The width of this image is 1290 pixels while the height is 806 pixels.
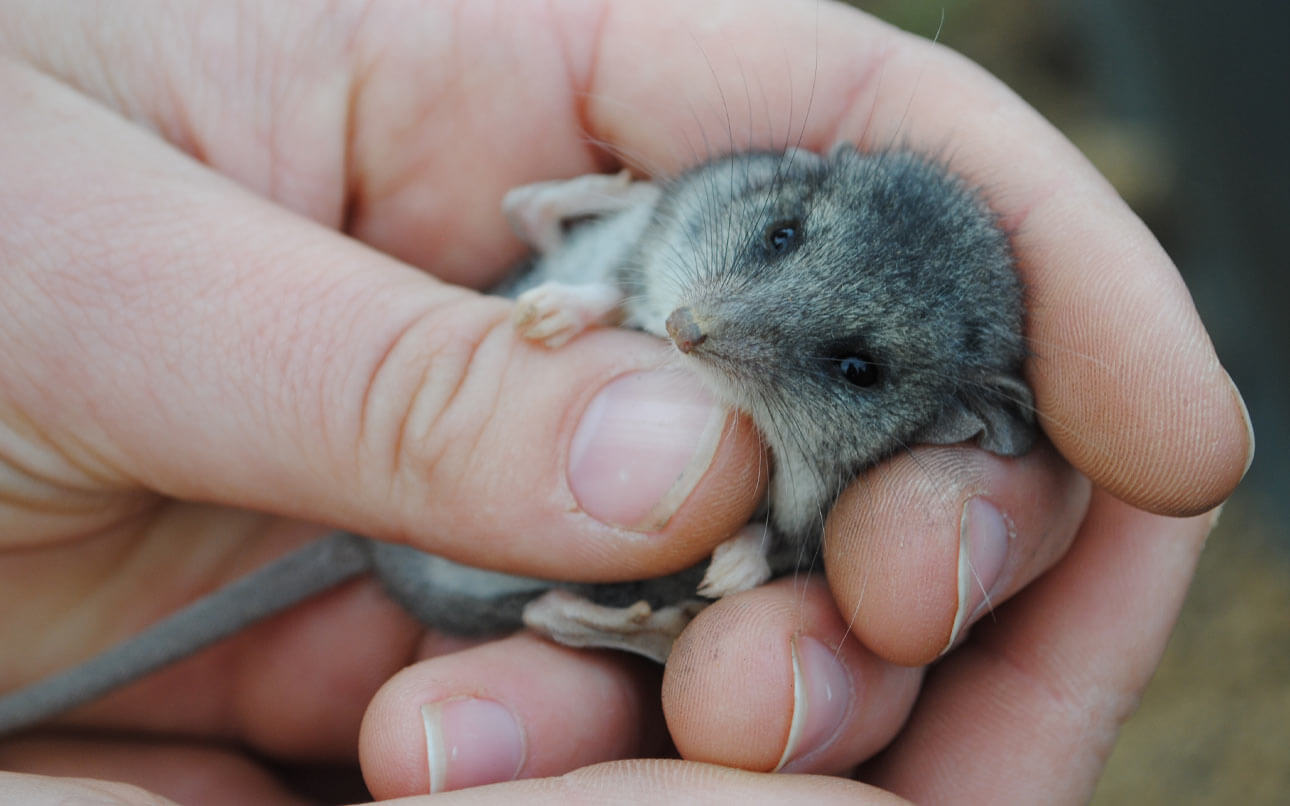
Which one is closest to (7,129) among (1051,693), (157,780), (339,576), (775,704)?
(339,576)

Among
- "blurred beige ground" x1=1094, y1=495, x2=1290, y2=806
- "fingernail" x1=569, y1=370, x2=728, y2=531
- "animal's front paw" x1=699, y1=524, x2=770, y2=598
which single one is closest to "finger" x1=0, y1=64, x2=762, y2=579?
"fingernail" x1=569, y1=370, x2=728, y2=531

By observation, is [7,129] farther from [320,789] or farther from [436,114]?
[320,789]

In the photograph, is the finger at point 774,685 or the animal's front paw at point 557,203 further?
the animal's front paw at point 557,203

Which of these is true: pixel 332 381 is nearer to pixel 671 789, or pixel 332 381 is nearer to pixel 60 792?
pixel 60 792

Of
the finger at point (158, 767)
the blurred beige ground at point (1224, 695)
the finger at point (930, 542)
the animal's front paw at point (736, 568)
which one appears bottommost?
the blurred beige ground at point (1224, 695)

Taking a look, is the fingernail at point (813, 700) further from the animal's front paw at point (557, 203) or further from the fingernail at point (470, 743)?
the animal's front paw at point (557, 203)

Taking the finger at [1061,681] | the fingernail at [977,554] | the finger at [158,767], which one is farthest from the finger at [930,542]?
the finger at [158,767]

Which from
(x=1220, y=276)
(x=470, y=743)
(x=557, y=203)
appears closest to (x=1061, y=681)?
(x=470, y=743)
